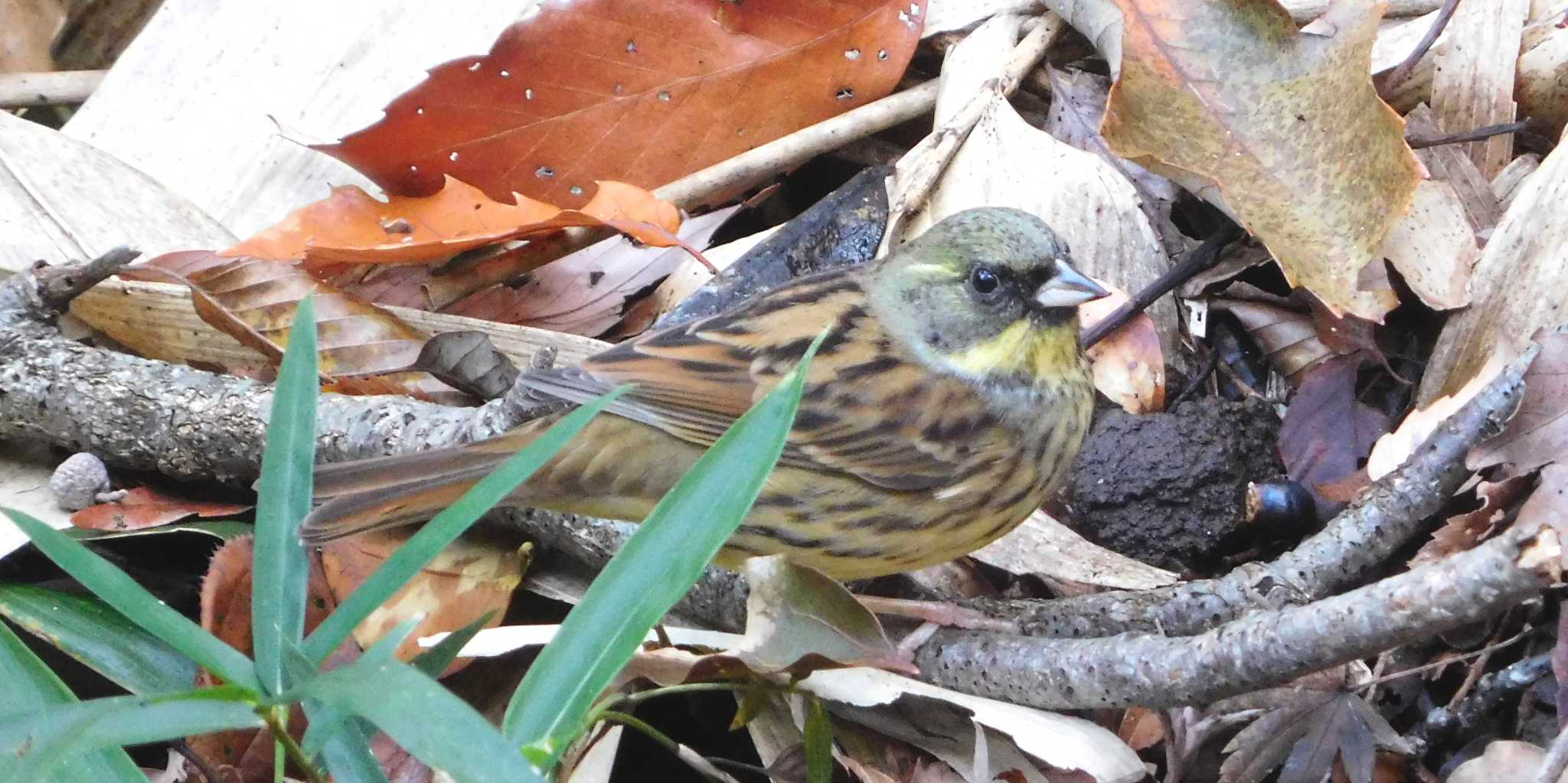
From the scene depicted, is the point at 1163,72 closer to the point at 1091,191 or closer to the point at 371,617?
the point at 1091,191

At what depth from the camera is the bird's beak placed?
2.28 m

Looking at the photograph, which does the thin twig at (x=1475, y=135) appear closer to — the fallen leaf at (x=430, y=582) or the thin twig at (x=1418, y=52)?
the thin twig at (x=1418, y=52)

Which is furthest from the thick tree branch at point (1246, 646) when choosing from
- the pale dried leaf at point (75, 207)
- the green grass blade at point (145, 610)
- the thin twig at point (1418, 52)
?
the pale dried leaf at point (75, 207)

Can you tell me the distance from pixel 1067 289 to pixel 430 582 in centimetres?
105

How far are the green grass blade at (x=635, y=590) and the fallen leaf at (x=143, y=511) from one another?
45.2 inches

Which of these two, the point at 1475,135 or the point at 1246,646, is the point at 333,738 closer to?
the point at 1246,646

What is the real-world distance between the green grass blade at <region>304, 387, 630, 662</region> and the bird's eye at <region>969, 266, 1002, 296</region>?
99 centimetres

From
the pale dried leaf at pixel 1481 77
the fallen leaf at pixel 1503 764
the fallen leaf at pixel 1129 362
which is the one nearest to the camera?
the fallen leaf at pixel 1503 764

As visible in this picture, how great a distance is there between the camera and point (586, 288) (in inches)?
112

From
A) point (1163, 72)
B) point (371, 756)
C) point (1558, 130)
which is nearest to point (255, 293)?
point (371, 756)

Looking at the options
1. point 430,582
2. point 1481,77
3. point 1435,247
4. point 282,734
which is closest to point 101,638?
point 430,582

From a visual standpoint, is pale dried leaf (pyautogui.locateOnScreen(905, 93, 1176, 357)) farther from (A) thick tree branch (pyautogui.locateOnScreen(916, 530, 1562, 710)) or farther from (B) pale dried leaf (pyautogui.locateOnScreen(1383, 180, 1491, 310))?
(A) thick tree branch (pyautogui.locateOnScreen(916, 530, 1562, 710))

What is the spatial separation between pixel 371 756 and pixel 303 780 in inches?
23.7

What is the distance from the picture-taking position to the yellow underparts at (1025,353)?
2.38 meters
